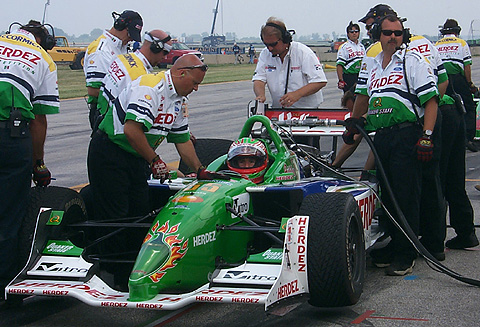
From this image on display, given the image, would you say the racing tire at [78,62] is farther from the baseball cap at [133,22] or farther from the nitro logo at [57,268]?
the nitro logo at [57,268]

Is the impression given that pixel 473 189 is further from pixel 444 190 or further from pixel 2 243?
pixel 2 243

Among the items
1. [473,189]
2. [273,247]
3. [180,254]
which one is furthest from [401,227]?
[473,189]

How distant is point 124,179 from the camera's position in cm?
637

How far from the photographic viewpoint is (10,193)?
18.9ft

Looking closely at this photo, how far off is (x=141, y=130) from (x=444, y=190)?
320 cm

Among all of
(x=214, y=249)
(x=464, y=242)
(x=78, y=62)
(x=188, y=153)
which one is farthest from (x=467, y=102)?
(x=78, y=62)

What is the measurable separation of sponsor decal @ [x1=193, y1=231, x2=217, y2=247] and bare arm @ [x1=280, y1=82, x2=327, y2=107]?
356 centimetres

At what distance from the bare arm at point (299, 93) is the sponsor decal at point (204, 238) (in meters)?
3.56

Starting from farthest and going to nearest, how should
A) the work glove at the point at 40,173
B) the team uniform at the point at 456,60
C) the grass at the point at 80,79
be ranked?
the grass at the point at 80,79
the team uniform at the point at 456,60
the work glove at the point at 40,173

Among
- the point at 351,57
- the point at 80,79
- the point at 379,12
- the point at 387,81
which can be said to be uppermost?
the point at 379,12

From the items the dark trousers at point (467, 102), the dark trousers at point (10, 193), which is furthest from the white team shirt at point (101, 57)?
the dark trousers at point (467, 102)

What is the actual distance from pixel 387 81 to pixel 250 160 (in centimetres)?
136

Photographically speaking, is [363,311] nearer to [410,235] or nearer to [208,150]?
[410,235]

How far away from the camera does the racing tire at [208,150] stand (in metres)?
8.37
